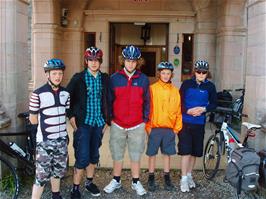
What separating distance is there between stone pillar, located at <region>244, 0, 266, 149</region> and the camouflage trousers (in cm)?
238

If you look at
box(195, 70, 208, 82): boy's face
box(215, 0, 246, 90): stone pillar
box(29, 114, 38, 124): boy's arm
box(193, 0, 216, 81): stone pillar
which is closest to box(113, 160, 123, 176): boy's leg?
box(29, 114, 38, 124): boy's arm

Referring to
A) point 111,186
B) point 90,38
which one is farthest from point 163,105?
point 90,38

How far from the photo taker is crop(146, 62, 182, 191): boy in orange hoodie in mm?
4305

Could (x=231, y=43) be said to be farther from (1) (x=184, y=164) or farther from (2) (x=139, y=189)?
(2) (x=139, y=189)

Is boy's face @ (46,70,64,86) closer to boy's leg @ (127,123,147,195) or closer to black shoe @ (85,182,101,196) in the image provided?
boy's leg @ (127,123,147,195)

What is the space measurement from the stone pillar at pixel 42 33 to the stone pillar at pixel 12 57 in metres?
5.25

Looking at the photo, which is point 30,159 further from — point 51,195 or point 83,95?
point 83,95

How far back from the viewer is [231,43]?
984 cm

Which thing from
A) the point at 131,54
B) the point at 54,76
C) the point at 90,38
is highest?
the point at 90,38

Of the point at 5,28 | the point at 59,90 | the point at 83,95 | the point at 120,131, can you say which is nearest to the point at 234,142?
the point at 120,131

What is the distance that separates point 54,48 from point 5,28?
18.8 ft

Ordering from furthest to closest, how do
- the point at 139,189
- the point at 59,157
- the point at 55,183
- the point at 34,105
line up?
the point at 139,189
the point at 55,183
the point at 59,157
the point at 34,105

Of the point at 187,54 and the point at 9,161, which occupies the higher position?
the point at 187,54

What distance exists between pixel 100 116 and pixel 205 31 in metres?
7.27
